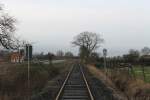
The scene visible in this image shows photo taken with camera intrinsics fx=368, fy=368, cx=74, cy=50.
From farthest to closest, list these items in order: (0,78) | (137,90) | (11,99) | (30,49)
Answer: (0,78) → (30,49) → (137,90) → (11,99)

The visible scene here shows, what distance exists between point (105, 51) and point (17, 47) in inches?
360

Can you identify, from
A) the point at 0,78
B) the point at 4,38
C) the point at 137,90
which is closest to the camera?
the point at 137,90

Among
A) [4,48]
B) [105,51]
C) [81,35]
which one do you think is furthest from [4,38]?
[81,35]

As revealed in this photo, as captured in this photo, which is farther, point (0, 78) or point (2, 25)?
point (2, 25)

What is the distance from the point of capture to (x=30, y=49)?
2406cm

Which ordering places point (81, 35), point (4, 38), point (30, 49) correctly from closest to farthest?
point (30, 49) < point (4, 38) < point (81, 35)

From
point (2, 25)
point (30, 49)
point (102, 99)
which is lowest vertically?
point (102, 99)

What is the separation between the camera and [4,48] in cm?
3694

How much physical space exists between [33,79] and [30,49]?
9181 millimetres

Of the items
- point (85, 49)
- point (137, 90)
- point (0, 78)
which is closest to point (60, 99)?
point (137, 90)

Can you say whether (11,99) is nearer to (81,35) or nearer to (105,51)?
(105,51)

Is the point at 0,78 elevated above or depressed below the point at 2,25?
below

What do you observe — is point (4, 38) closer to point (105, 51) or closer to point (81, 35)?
point (105, 51)

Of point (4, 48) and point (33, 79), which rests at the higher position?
point (4, 48)
